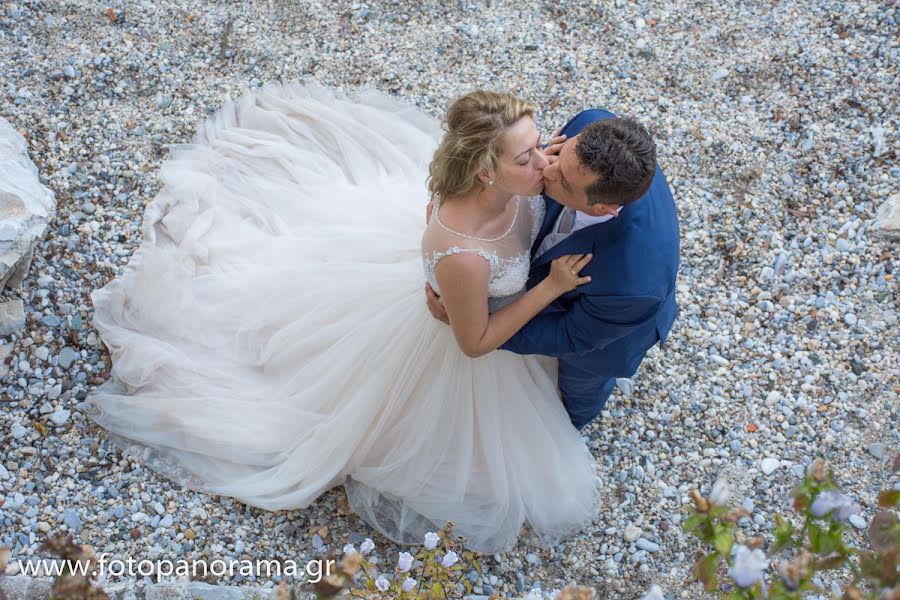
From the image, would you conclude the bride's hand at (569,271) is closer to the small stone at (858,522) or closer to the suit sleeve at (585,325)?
the suit sleeve at (585,325)

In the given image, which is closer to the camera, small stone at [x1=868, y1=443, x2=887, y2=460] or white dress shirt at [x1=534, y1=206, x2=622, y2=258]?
white dress shirt at [x1=534, y1=206, x2=622, y2=258]

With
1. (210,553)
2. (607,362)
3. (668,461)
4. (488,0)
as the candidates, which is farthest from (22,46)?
(668,461)

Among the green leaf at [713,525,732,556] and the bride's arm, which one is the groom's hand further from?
the green leaf at [713,525,732,556]

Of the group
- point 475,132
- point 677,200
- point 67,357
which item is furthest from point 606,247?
point 67,357

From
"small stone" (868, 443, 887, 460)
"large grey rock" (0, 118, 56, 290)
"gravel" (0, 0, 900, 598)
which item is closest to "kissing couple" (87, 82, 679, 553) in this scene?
"gravel" (0, 0, 900, 598)

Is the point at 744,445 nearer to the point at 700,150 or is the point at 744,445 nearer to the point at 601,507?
the point at 601,507

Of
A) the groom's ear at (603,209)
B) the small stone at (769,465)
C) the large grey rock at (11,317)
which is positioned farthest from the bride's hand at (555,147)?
the large grey rock at (11,317)

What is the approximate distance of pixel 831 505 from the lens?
179cm

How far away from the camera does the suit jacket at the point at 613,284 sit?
117 inches

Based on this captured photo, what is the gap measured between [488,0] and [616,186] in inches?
145

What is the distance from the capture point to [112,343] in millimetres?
4066

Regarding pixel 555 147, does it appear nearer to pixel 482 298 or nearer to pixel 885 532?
pixel 482 298

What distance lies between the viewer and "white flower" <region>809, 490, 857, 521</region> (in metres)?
1.78

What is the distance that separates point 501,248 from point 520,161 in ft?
1.36
